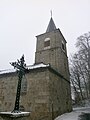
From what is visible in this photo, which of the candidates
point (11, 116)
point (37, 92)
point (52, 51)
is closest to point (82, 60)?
point (52, 51)

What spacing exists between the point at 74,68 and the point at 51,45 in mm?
10255

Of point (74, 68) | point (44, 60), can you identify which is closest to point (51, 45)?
point (44, 60)

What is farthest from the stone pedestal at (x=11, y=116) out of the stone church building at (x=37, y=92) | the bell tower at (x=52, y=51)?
the bell tower at (x=52, y=51)

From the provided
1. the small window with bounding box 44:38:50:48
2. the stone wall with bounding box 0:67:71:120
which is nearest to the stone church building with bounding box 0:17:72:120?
the stone wall with bounding box 0:67:71:120

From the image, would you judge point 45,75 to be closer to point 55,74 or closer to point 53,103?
point 55,74

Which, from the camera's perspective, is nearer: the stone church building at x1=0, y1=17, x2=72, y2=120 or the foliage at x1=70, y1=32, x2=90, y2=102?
the stone church building at x1=0, y1=17, x2=72, y2=120

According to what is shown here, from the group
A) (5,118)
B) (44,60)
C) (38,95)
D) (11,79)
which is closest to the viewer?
(5,118)

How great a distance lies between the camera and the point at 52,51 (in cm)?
2053

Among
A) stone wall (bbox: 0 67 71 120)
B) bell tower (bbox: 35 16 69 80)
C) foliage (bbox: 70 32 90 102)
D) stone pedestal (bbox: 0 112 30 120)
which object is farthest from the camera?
foliage (bbox: 70 32 90 102)

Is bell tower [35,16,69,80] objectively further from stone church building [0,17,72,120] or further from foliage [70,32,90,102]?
foliage [70,32,90,102]

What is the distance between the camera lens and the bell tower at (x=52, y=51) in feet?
64.0

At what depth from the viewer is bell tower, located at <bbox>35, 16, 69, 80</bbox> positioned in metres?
19.5

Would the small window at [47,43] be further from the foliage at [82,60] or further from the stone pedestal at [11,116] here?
the stone pedestal at [11,116]

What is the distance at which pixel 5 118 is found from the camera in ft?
15.0
